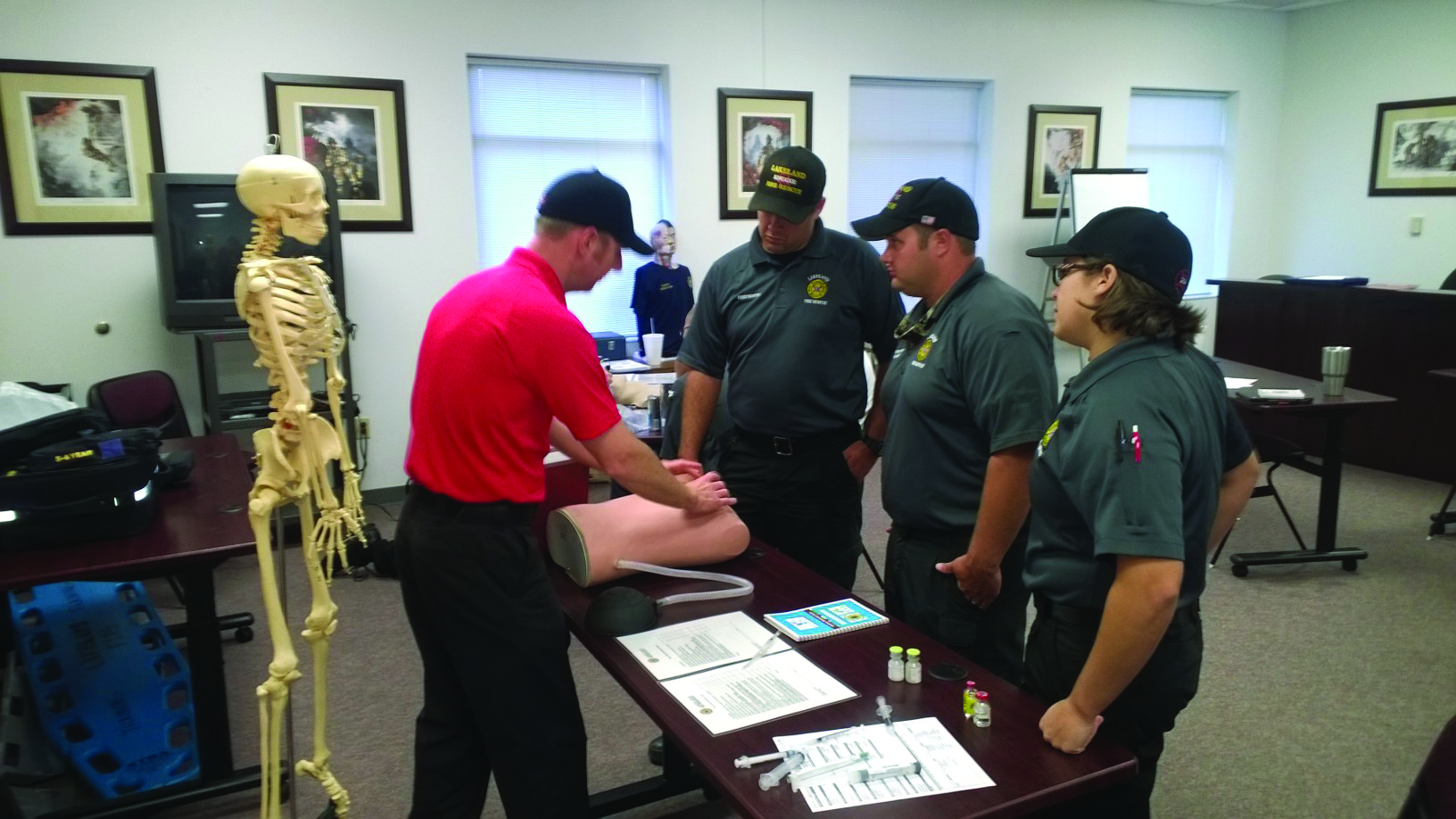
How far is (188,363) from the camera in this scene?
185 inches

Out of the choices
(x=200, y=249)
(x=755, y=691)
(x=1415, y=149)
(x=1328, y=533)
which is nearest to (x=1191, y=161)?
(x=1415, y=149)

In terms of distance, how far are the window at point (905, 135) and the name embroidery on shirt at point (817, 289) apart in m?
4.13

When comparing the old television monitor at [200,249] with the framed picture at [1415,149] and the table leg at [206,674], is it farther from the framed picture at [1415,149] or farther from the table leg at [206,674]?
the framed picture at [1415,149]

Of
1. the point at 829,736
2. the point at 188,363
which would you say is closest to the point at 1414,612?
the point at 829,736

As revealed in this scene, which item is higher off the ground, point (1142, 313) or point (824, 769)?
point (1142, 313)

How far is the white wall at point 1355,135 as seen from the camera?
21.6ft

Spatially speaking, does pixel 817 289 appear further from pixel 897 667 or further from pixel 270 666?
pixel 270 666

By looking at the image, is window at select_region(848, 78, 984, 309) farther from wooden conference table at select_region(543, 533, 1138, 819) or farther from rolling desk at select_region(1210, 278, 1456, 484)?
wooden conference table at select_region(543, 533, 1138, 819)

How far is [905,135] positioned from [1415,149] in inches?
145

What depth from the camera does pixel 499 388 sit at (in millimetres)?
1605

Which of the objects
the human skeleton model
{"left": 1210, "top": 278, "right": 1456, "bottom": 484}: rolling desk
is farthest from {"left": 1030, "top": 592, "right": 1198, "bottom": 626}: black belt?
{"left": 1210, "top": 278, "right": 1456, "bottom": 484}: rolling desk

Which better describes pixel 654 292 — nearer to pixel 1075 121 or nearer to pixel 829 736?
pixel 1075 121

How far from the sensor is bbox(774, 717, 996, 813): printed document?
3.89 feet

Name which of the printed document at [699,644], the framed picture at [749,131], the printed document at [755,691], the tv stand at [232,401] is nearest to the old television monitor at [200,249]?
the tv stand at [232,401]
